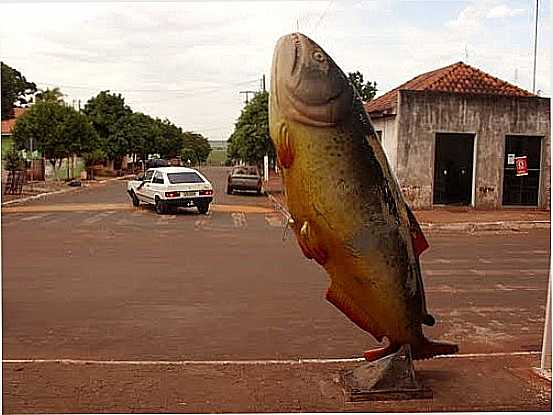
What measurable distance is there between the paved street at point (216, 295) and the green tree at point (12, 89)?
3003cm

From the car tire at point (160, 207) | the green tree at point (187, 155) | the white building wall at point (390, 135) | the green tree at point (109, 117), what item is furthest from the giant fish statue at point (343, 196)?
the green tree at point (187, 155)

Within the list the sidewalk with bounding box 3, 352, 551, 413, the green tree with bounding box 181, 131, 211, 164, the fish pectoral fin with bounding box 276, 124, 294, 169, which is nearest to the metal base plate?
the sidewalk with bounding box 3, 352, 551, 413

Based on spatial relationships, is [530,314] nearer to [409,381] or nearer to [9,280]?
[409,381]

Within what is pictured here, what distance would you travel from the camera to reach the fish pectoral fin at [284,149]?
185 inches

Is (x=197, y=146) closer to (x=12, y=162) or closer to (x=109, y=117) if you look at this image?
(x=109, y=117)

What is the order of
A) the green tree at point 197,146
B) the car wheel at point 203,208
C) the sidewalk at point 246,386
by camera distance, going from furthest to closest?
the green tree at point 197,146, the car wheel at point 203,208, the sidewalk at point 246,386

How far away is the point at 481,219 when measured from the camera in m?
19.2

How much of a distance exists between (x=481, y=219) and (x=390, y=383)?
576 inches

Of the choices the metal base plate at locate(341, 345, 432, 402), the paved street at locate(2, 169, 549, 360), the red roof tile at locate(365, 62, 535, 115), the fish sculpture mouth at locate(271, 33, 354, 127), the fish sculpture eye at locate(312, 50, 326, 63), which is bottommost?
the paved street at locate(2, 169, 549, 360)

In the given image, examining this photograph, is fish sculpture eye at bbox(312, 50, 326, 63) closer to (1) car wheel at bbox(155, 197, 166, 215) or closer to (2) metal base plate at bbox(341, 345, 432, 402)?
(2) metal base plate at bbox(341, 345, 432, 402)

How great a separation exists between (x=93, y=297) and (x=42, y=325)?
5.08 feet

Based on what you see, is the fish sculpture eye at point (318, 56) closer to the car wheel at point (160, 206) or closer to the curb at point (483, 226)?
the curb at point (483, 226)

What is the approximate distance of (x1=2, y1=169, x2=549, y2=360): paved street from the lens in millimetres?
7152

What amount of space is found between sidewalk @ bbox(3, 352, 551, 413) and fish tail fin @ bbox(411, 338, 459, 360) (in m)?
0.33
